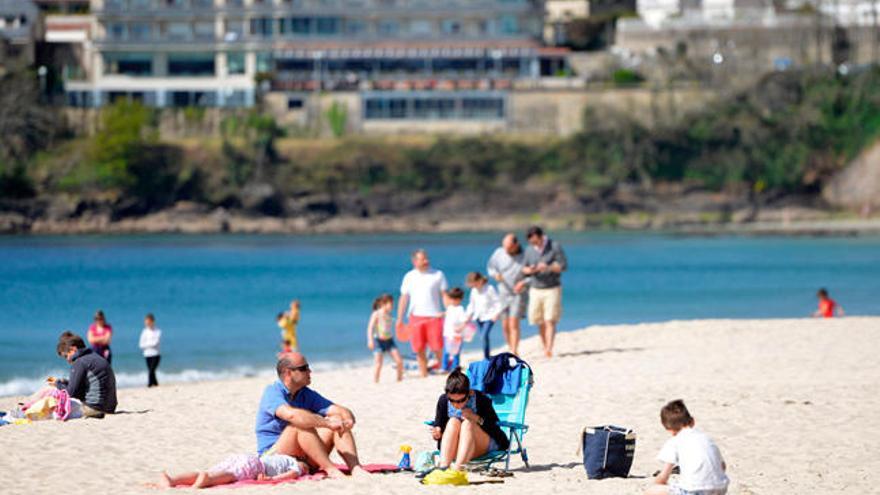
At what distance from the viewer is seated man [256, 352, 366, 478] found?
41.7 feet

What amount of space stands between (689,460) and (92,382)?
22.9 feet

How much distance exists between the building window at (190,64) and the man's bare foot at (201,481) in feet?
232

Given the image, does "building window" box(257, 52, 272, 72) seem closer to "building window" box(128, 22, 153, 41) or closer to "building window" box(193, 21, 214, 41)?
"building window" box(193, 21, 214, 41)

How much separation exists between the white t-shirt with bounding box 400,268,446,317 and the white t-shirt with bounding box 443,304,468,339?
222 mm

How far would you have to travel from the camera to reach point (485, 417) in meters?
13.1

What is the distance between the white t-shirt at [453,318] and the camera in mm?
20266

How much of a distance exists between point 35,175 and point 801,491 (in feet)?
225

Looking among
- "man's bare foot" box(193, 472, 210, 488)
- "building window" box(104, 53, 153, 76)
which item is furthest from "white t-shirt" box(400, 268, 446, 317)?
"building window" box(104, 53, 153, 76)

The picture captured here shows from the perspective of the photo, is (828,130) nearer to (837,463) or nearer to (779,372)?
(779,372)

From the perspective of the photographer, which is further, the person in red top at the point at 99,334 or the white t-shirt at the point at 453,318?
the person in red top at the point at 99,334

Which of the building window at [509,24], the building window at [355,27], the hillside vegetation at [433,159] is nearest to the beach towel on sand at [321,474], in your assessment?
the hillside vegetation at [433,159]

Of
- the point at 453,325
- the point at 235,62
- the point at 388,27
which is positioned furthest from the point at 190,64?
the point at 453,325

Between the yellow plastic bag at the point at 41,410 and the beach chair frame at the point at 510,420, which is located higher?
the beach chair frame at the point at 510,420

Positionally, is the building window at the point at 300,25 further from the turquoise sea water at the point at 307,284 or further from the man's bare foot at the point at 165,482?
the man's bare foot at the point at 165,482
